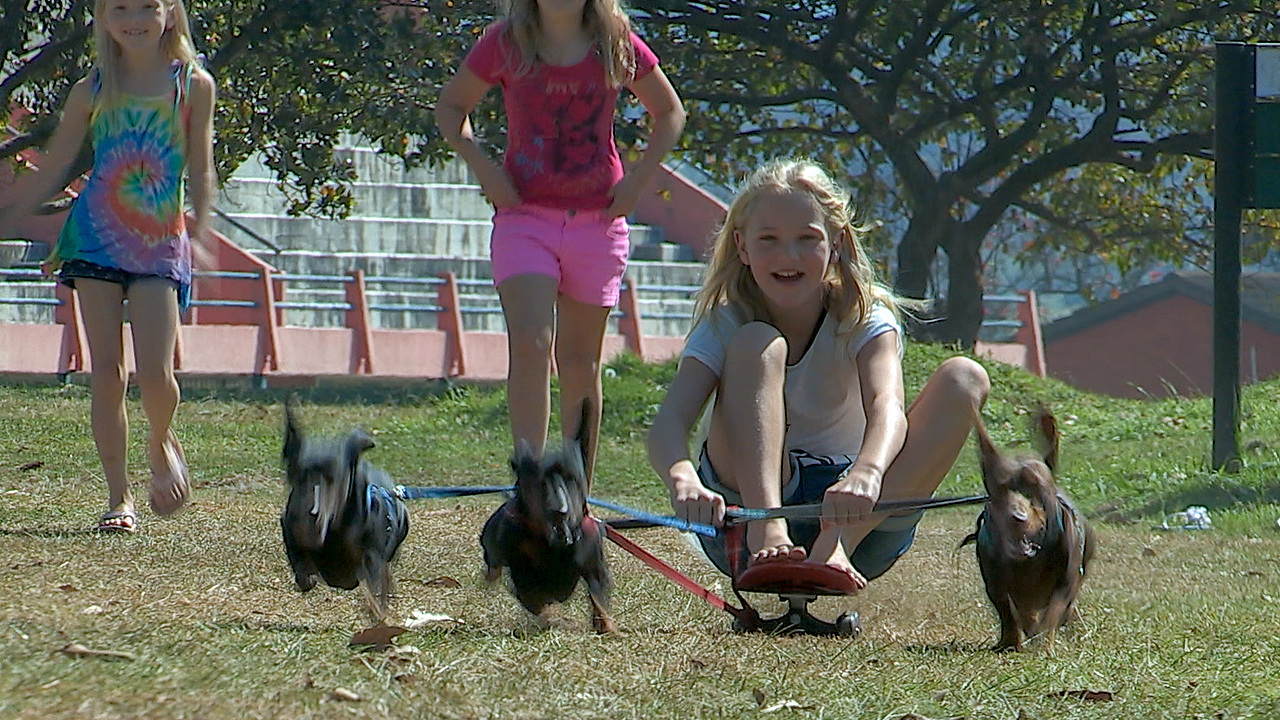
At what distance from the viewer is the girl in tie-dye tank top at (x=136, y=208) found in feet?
17.6

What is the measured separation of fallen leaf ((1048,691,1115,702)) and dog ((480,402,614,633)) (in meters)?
0.96

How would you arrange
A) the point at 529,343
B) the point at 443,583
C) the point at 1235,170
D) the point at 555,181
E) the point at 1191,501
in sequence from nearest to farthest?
1. the point at 443,583
2. the point at 529,343
3. the point at 555,181
4. the point at 1191,501
5. the point at 1235,170

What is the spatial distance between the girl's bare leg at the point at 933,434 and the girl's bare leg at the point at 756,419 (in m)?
0.19

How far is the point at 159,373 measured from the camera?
17.9ft

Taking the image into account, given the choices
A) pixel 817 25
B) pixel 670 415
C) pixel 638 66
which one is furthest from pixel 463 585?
pixel 817 25

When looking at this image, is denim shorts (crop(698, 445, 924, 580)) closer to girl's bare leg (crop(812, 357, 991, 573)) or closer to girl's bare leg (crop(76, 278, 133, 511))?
girl's bare leg (crop(812, 357, 991, 573))

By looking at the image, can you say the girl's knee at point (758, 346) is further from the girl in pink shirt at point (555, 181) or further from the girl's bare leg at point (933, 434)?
the girl in pink shirt at point (555, 181)

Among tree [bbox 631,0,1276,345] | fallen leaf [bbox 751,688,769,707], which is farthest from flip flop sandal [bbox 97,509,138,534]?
tree [bbox 631,0,1276,345]

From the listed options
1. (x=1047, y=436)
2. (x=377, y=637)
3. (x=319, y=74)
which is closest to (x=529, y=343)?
(x=1047, y=436)

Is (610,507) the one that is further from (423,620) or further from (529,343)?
(529,343)

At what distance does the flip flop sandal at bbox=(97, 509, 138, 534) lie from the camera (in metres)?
5.33

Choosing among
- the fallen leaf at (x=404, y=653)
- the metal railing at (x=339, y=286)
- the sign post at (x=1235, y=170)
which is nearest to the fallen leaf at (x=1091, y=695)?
the fallen leaf at (x=404, y=653)

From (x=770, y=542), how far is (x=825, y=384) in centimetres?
57

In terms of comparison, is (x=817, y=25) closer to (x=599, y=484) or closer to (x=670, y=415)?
(x=599, y=484)
